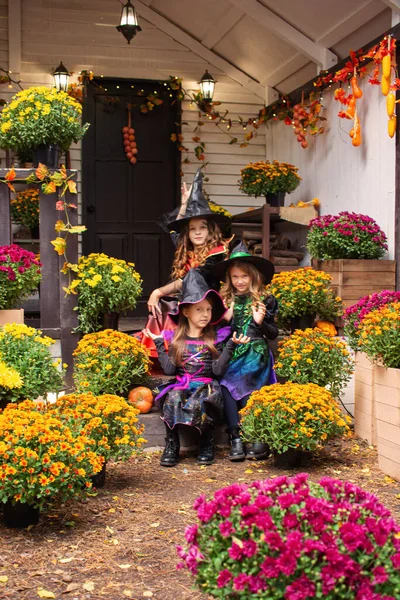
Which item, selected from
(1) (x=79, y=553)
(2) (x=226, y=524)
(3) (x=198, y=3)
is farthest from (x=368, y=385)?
(3) (x=198, y=3)

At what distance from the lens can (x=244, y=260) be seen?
5.60 meters

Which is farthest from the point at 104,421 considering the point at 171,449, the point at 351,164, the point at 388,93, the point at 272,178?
the point at 272,178

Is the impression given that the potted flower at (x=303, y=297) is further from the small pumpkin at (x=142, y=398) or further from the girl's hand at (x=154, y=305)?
the small pumpkin at (x=142, y=398)

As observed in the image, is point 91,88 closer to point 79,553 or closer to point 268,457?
point 268,457

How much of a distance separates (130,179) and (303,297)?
4492 millimetres

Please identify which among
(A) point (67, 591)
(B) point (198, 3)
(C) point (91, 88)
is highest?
(B) point (198, 3)

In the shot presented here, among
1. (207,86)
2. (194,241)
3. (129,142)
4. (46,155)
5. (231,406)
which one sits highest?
(207,86)

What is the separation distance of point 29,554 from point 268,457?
6.99ft

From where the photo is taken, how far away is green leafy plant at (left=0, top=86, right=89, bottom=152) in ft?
19.8

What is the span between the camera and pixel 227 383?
546 centimetres

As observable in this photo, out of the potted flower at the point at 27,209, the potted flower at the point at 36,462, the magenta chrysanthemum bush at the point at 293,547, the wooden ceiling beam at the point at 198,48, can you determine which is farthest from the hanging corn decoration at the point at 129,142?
the magenta chrysanthemum bush at the point at 293,547

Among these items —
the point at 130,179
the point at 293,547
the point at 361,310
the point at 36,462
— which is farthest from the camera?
the point at 130,179

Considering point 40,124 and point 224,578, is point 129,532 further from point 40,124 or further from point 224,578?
point 40,124

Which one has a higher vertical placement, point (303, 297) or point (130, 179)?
point (130, 179)
